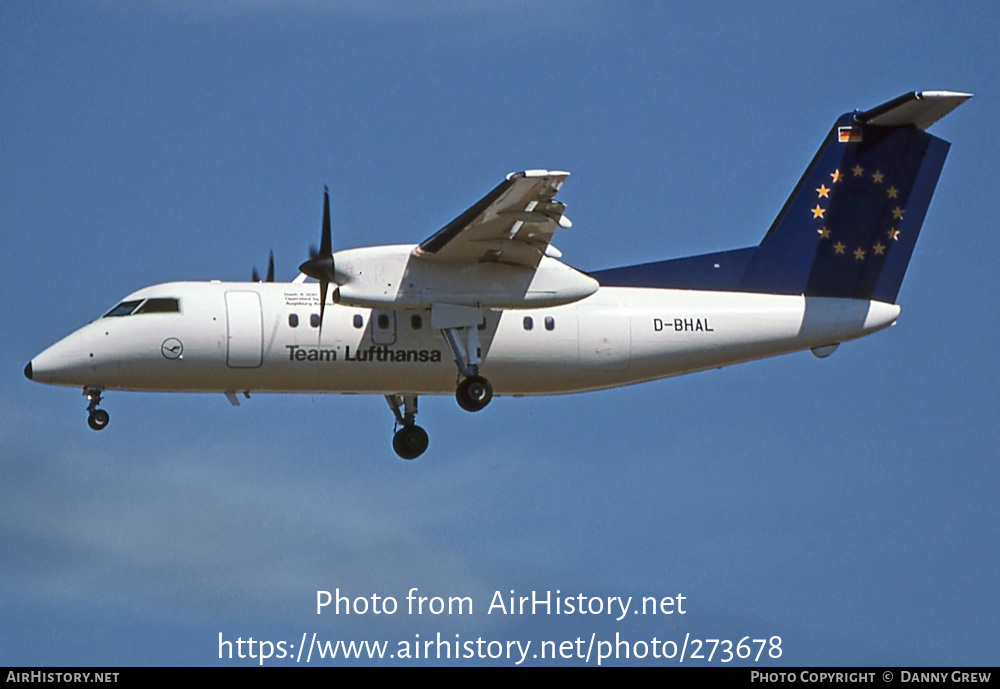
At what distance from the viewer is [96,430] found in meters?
24.8

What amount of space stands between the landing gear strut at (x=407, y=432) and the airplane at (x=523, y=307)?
0.02 m

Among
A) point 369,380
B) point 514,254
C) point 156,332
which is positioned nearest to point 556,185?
point 514,254

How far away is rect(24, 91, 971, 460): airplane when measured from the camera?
24469 mm

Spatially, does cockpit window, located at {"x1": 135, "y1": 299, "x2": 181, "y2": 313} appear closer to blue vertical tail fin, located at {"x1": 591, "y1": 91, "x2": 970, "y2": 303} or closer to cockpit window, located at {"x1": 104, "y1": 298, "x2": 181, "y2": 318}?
cockpit window, located at {"x1": 104, "y1": 298, "x2": 181, "y2": 318}

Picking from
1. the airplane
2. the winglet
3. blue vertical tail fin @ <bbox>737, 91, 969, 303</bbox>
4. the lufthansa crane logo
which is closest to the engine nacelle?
the airplane

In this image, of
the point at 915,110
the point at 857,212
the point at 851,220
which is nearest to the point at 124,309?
the point at 851,220

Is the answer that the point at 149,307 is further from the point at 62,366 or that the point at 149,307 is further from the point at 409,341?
the point at 409,341

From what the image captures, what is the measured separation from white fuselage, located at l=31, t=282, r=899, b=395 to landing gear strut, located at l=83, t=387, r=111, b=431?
152mm

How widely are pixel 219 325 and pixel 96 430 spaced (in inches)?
88.4

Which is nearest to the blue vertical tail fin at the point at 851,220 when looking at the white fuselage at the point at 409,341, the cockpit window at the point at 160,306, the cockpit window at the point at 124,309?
the white fuselage at the point at 409,341

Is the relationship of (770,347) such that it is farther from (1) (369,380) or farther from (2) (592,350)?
(1) (369,380)
